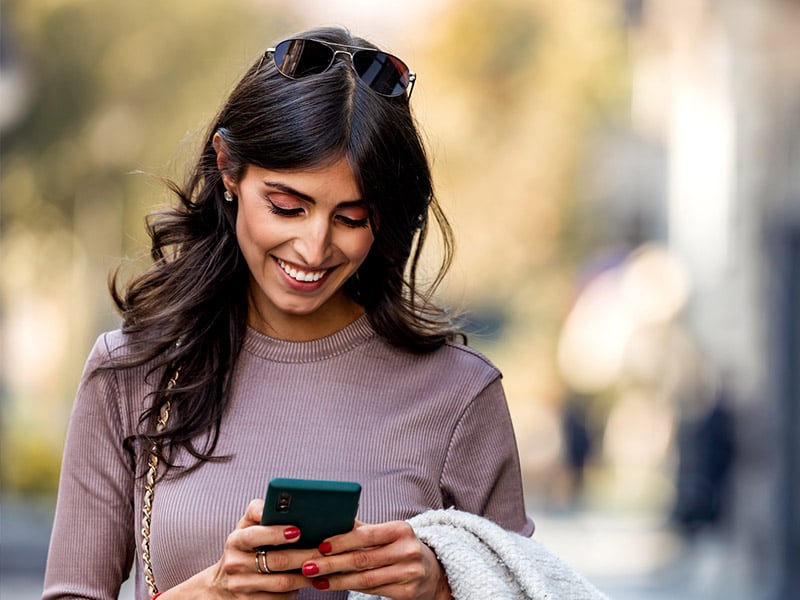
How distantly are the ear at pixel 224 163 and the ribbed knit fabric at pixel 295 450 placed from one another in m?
0.34

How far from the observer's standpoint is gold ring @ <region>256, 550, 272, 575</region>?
9.25 feet

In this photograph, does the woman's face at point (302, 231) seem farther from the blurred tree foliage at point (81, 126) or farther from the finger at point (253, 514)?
the blurred tree foliage at point (81, 126)

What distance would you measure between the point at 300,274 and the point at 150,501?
55cm

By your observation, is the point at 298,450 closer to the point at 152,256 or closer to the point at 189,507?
the point at 189,507

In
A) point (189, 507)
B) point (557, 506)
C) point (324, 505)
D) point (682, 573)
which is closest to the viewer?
point (324, 505)

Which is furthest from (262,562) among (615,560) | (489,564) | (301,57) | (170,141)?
(170,141)

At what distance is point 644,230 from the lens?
35.9 meters

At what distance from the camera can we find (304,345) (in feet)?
11.7

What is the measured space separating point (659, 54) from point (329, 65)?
25.3m

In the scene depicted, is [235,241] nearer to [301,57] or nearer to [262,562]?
[301,57]

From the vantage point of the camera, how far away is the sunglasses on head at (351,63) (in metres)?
3.37

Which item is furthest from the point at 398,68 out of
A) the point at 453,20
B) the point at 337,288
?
the point at 453,20

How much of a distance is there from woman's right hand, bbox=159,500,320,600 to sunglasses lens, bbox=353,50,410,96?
1.02 meters

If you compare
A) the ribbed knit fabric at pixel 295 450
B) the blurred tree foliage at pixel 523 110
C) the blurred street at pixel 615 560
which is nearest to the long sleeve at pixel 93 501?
the ribbed knit fabric at pixel 295 450
